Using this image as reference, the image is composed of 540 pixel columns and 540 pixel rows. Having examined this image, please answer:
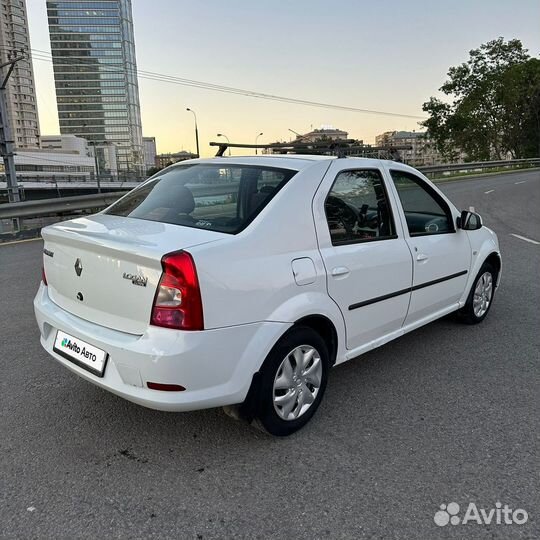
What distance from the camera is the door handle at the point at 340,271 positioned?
300 centimetres

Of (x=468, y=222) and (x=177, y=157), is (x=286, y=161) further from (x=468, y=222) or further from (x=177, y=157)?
(x=177, y=157)

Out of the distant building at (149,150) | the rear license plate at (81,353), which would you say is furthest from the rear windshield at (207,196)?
the distant building at (149,150)

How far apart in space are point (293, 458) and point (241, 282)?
1.02 meters

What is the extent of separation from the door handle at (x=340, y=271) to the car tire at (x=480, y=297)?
79.6 inches

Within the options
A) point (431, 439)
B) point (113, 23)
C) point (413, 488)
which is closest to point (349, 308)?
point (431, 439)

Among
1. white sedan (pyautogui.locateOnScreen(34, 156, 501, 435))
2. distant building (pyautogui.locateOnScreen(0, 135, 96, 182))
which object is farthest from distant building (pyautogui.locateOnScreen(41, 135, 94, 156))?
white sedan (pyautogui.locateOnScreen(34, 156, 501, 435))

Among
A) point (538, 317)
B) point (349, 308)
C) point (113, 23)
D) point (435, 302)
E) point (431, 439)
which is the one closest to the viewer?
point (431, 439)

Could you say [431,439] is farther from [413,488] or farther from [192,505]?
[192,505]

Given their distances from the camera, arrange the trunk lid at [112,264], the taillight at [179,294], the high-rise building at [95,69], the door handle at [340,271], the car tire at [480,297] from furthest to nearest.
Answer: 1. the high-rise building at [95,69]
2. the car tire at [480,297]
3. the door handle at [340,271]
4. the trunk lid at [112,264]
5. the taillight at [179,294]

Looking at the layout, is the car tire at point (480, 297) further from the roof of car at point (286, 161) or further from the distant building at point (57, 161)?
the distant building at point (57, 161)

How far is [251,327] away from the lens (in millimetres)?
2572

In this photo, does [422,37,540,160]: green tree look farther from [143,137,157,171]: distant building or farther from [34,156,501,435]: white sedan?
[143,137,157,171]: distant building

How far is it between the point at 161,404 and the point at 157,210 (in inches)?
51.6

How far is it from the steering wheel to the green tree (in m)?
48.9
